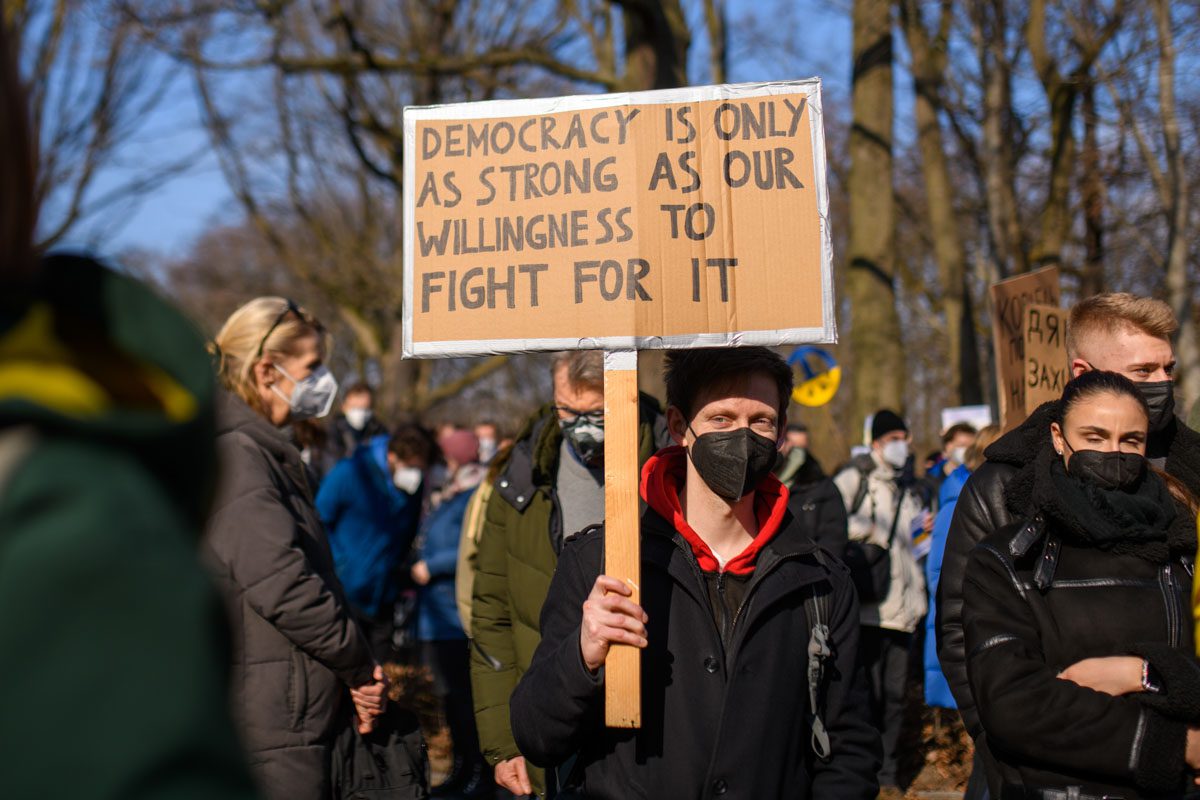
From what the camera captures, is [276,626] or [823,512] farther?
[823,512]

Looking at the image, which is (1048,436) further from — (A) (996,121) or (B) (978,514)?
(A) (996,121)

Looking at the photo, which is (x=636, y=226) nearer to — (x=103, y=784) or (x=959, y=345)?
(x=103, y=784)

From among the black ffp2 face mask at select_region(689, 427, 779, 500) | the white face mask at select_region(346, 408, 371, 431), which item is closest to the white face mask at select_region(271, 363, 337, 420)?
the black ffp2 face mask at select_region(689, 427, 779, 500)

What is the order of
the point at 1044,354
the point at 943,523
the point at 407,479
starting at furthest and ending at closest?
the point at 407,479 → the point at 943,523 → the point at 1044,354

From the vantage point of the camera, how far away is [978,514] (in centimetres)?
375

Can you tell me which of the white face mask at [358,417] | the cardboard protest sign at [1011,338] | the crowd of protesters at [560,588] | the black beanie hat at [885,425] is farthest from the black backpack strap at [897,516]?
the white face mask at [358,417]

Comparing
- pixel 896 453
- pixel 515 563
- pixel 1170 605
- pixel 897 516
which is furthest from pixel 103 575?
pixel 896 453

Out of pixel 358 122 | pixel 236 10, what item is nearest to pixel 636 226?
pixel 236 10

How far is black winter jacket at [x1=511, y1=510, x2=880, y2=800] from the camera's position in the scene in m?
2.84

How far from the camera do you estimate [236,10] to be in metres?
13.7

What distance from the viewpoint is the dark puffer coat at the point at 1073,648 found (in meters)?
3.02

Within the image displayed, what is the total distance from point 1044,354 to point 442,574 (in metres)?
4.19

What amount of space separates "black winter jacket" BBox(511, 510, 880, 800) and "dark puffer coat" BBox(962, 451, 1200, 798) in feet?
1.20

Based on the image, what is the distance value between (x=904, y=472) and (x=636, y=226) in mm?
6298
